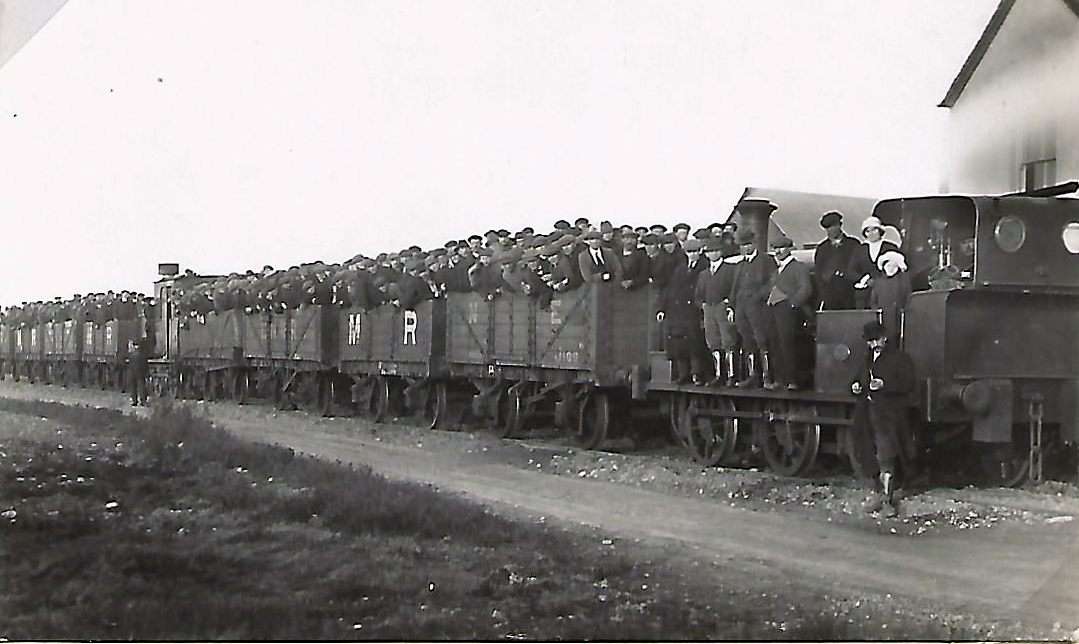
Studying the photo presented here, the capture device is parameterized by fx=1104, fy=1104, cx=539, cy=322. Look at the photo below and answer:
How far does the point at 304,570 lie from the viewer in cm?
390

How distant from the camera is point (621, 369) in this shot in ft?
18.0

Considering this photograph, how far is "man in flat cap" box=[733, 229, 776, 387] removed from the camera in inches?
180

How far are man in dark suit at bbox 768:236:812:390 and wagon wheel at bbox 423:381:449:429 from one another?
1.55 m

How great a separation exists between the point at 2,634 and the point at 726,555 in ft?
8.38

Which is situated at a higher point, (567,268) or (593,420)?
(567,268)

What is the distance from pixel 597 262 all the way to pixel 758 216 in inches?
44.3

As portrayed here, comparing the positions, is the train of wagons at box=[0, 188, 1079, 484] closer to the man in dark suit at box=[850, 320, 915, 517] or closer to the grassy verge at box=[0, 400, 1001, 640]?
the man in dark suit at box=[850, 320, 915, 517]

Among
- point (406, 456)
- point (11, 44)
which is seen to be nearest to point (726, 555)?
point (406, 456)

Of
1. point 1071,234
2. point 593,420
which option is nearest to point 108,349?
point 593,420

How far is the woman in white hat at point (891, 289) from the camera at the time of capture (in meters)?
4.21

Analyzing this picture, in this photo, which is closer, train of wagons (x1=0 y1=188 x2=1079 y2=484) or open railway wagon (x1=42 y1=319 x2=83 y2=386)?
train of wagons (x1=0 y1=188 x2=1079 y2=484)

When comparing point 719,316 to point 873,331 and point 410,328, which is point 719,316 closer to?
point 873,331

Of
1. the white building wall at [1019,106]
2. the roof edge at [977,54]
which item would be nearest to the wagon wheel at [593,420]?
the white building wall at [1019,106]

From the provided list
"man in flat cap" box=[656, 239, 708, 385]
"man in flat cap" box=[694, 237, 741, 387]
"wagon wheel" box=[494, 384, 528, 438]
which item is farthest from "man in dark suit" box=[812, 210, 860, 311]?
"wagon wheel" box=[494, 384, 528, 438]
